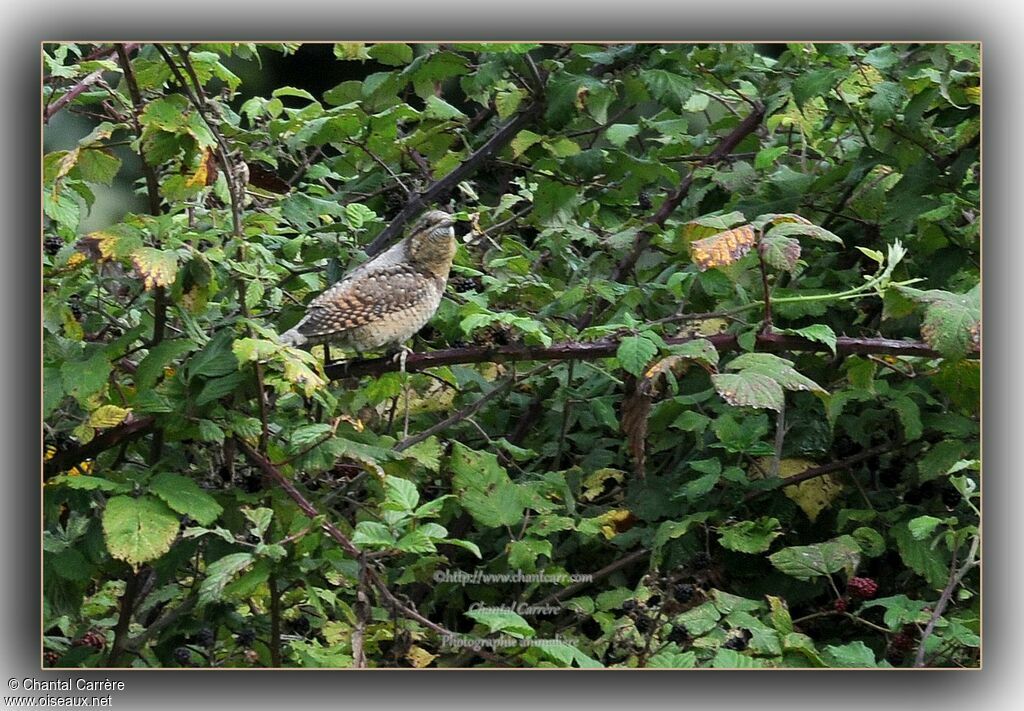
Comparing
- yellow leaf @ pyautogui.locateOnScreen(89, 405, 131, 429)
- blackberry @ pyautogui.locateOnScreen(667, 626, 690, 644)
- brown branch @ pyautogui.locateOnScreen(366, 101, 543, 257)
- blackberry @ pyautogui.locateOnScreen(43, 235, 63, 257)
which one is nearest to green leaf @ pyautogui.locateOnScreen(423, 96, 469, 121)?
brown branch @ pyautogui.locateOnScreen(366, 101, 543, 257)

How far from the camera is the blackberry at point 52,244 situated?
2.36m

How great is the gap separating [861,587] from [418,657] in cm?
89

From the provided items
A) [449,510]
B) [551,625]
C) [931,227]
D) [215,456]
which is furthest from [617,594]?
[931,227]

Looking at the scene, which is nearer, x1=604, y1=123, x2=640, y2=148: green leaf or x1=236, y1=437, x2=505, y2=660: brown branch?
x1=236, y1=437, x2=505, y2=660: brown branch

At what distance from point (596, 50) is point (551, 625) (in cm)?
125

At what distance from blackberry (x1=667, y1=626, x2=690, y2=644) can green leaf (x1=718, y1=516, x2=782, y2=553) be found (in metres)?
0.23

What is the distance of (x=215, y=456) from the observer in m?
2.33

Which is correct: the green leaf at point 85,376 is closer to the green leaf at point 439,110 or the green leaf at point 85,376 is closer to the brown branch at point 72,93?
the brown branch at point 72,93

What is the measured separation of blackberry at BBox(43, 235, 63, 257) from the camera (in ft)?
7.76

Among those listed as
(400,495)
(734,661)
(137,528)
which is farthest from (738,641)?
(137,528)

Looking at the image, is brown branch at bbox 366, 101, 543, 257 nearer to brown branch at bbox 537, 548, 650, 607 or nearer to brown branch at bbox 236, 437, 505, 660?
brown branch at bbox 236, 437, 505, 660

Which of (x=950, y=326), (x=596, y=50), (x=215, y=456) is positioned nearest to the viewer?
(x=950, y=326)

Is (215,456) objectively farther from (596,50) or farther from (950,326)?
(950,326)

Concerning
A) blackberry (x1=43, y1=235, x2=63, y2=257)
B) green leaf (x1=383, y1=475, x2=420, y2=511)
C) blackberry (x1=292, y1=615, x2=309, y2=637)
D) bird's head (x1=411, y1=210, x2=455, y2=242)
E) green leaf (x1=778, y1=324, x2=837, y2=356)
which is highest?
green leaf (x1=778, y1=324, x2=837, y2=356)
